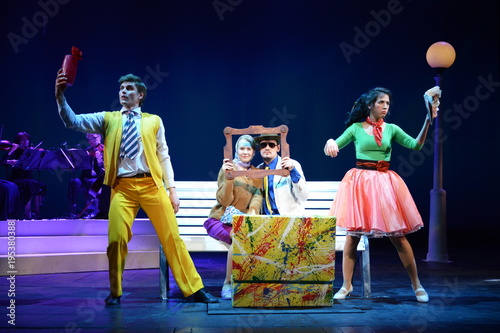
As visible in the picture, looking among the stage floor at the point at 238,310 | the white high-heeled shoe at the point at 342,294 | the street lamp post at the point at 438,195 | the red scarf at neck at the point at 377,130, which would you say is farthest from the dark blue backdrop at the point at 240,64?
Answer: the white high-heeled shoe at the point at 342,294

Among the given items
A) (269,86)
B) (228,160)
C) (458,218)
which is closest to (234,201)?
(228,160)

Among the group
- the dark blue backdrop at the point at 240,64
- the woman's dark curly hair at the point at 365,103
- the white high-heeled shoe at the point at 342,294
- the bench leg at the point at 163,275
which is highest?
the dark blue backdrop at the point at 240,64

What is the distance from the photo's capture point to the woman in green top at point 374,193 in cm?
383

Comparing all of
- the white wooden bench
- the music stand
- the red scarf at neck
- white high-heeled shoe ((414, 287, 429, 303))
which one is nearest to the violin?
the white wooden bench

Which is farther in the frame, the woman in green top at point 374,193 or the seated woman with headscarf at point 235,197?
the seated woman with headscarf at point 235,197

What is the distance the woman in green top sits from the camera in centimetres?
383

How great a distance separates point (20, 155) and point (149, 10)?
2.92 m

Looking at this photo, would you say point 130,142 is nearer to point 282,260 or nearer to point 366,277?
point 282,260

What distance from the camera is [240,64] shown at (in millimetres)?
8328

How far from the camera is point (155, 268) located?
6.07 m

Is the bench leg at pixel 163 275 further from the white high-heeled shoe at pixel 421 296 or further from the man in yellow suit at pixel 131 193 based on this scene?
the white high-heeled shoe at pixel 421 296

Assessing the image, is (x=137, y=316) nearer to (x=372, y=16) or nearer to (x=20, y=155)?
(x=20, y=155)

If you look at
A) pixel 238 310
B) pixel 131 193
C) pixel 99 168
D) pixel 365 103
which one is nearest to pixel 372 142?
pixel 365 103

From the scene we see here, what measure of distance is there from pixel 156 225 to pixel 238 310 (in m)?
0.84
